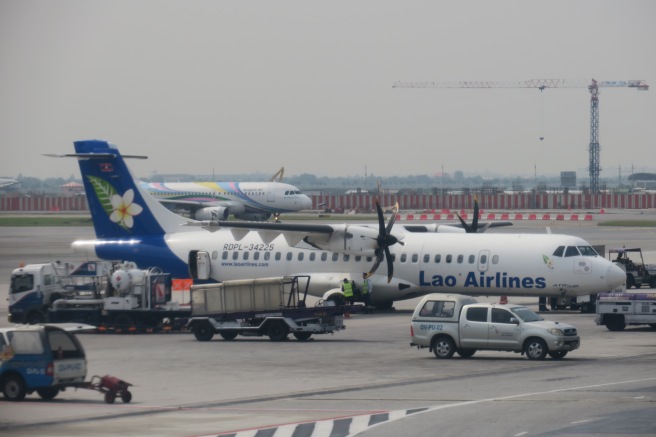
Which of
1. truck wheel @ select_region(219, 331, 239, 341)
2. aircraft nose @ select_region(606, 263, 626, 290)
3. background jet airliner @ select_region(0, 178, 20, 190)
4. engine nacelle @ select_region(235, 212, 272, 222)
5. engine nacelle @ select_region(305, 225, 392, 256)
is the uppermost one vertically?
background jet airliner @ select_region(0, 178, 20, 190)

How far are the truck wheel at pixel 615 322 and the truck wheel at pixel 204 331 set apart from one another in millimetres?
13277

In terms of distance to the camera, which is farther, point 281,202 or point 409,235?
point 281,202

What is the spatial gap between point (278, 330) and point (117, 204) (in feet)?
42.5

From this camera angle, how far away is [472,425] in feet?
66.9

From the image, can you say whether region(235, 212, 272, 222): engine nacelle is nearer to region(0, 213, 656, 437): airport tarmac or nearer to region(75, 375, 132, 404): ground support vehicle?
region(0, 213, 656, 437): airport tarmac

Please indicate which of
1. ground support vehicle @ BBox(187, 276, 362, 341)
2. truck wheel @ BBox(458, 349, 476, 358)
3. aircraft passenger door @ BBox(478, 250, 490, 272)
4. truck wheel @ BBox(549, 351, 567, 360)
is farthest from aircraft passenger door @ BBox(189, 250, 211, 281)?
truck wheel @ BBox(549, 351, 567, 360)

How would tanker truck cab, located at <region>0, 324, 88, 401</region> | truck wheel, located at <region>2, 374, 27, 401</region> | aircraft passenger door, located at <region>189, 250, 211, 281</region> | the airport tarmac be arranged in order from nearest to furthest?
1. the airport tarmac
2. tanker truck cab, located at <region>0, 324, 88, 401</region>
3. truck wheel, located at <region>2, 374, 27, 401</region>
4. aircraft passenger door, located at <region>189, 250, 211, 281</region>

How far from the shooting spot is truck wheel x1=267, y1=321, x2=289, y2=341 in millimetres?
35438

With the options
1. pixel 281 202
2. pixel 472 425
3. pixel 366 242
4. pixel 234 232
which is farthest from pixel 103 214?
pixel 281 202

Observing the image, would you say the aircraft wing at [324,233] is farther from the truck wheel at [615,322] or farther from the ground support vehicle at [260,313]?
the truck wheel at [615,322]

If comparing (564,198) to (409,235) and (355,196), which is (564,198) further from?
(409,235)

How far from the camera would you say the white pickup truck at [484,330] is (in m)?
29.9

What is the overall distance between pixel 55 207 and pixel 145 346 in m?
124

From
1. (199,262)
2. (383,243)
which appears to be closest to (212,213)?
(199,262)
